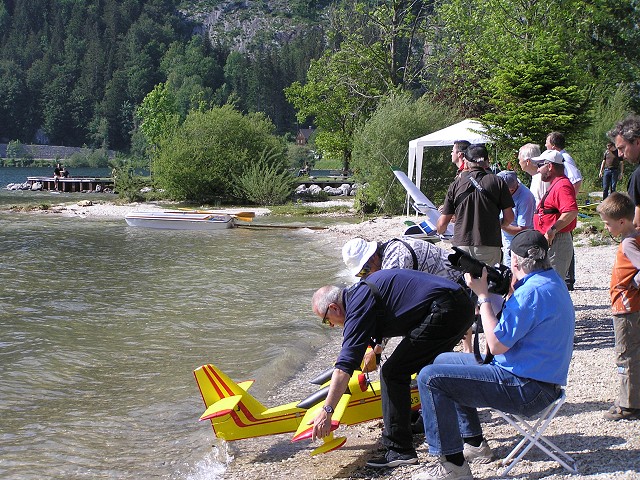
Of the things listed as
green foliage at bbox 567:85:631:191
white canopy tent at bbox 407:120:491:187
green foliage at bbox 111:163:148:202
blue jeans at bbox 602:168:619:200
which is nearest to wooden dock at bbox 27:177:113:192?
green foliage at bbox 111:163:148:202

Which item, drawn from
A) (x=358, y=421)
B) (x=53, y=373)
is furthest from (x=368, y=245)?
(x=53, y=373)

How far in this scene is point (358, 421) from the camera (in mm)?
5898

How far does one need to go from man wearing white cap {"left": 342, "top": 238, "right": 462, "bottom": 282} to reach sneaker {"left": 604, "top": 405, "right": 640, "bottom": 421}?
1599 millimetres

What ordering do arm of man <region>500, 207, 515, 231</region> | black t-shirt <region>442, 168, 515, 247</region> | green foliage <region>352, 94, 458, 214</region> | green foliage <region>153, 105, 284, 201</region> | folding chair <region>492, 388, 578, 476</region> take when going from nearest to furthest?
folding chair <region>492, 388, 578, 476</region> → black t-shirt <region>442, 168, 515, 247</region> → arm of man <region>500, 207, 515, 231</region> → green foliage <region>352, 94, 458, 214</region> → green foliage <region>153, 105, 284, 201</region>

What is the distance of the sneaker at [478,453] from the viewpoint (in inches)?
193

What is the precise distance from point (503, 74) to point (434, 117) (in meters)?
8.05

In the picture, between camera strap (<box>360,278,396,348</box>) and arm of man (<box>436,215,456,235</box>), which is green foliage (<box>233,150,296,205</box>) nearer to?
arm of man (<box>436,215,456,235</box>)

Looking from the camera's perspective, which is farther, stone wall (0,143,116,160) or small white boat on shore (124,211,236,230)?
stone wall (0,143,116,160)

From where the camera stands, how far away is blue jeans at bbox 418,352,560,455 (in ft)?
14.1

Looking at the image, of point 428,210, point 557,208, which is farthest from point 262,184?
point 557,208

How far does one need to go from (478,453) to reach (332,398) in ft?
3.85

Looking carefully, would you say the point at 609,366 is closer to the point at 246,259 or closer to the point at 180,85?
the point at 246,259

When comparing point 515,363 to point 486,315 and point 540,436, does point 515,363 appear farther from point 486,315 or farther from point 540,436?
point 540,436

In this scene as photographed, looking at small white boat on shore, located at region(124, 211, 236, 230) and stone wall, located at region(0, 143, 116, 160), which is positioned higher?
stone wall, located at region(0, 143, 116, 160)
